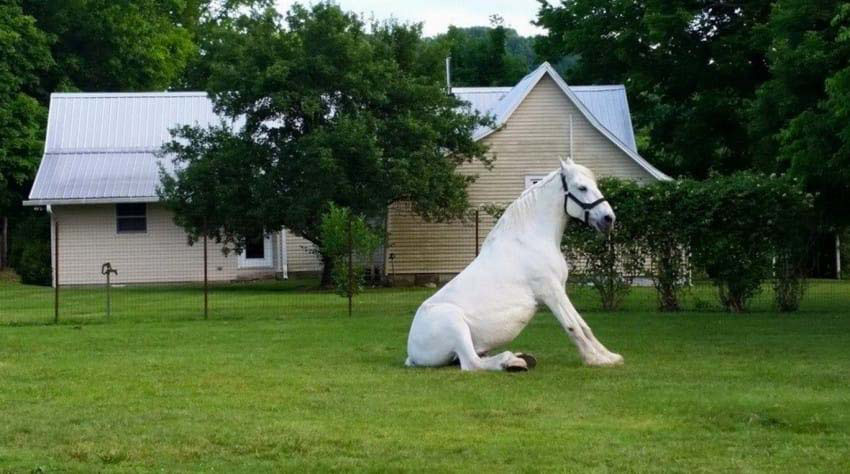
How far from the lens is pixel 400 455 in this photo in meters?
8.41

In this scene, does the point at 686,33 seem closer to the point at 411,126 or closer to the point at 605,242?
the point at 411,126

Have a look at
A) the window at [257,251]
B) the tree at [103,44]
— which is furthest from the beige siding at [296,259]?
the tree at [103,44]

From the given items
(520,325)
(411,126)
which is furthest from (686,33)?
(520,325)

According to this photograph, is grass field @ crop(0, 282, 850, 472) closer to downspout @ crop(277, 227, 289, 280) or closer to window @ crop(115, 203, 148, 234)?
window @ crop(115, 203, 148, 234)

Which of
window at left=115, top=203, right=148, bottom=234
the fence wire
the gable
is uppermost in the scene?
the gable

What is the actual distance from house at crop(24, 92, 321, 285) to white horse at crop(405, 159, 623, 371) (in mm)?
22886

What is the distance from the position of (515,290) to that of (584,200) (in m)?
1.19

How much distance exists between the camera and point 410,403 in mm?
10719

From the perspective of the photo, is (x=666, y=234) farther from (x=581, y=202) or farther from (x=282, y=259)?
(x=282, y=259)

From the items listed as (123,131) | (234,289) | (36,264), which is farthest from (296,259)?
(36,264)

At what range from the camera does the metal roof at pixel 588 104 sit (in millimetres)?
34750

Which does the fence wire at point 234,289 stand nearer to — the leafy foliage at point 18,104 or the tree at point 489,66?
the leafy foliage at point 18,104

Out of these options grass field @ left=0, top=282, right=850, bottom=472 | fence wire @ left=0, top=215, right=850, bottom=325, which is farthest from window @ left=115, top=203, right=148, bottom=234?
grass field @ left=0, top=282, right=850, bottom=472

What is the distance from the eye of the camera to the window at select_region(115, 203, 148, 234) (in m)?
38.2
